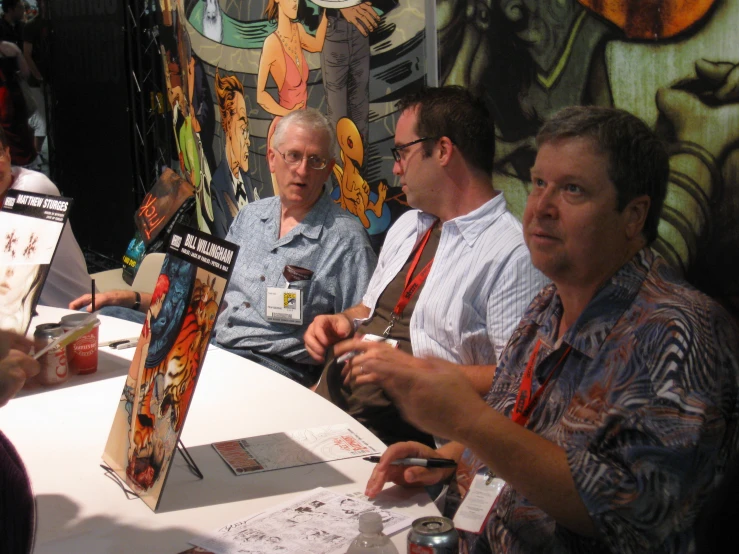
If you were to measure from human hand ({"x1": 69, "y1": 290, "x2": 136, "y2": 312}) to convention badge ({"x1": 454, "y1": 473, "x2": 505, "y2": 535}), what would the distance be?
6.93ft

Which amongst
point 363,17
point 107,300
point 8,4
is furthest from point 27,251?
point 8,4

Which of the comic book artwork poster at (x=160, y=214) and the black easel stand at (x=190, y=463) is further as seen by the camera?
the comic book artwork poster at (x=160, y=214)

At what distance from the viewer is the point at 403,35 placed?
3631mm

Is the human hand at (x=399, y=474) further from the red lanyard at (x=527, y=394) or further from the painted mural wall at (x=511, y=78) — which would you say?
the painted mural wall at (x=511, y=78)

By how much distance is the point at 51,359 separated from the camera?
7.45ft

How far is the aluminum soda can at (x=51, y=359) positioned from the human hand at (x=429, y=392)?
119 cm

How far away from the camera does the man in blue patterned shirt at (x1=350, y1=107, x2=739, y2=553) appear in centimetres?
126

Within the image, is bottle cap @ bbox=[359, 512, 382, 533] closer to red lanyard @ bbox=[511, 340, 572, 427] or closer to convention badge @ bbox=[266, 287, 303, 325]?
red lanyard @ bbox=[511, 340, 572, 427]

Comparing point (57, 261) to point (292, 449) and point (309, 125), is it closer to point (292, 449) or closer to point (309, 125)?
point (309, 125)

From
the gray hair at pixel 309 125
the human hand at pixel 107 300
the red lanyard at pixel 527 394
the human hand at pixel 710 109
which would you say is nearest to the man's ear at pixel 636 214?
the red lanyard at pixel 527 394

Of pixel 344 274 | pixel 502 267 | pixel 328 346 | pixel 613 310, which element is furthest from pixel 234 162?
pixel 613 310

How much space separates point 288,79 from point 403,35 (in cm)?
115

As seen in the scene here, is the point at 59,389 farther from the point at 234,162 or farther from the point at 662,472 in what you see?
the point at 234,162

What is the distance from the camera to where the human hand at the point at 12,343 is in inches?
58.3
